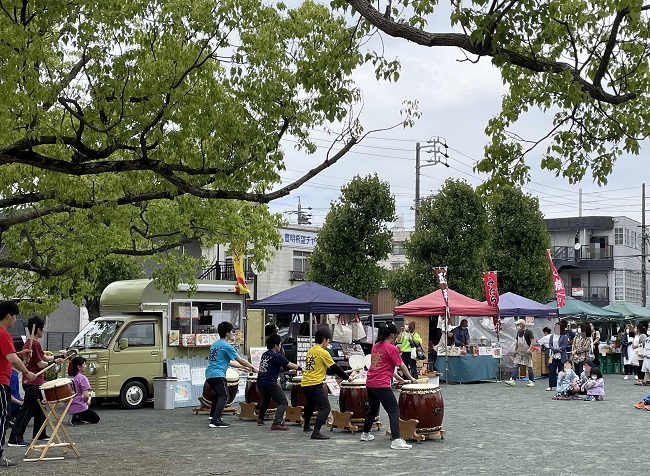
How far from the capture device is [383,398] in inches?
478

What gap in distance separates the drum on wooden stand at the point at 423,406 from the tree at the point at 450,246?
70.4 feet

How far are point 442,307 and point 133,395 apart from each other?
9.49m

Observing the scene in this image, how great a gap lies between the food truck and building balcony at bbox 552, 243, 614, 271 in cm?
4167

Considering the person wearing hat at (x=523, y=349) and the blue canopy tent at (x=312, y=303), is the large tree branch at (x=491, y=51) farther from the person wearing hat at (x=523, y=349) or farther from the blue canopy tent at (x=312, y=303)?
the person wearing hat at (x=523, y=349)

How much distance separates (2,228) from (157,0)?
6559 mm

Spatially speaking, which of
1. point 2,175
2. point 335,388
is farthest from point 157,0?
point 335,388

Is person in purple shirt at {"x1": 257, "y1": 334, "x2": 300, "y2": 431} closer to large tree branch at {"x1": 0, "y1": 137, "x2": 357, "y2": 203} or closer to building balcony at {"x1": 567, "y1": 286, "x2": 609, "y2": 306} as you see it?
large tree branch at {"x1": 0, "y1": 137, "x2": 357, "y2": 203}

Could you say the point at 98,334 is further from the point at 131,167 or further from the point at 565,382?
the point at 565,382

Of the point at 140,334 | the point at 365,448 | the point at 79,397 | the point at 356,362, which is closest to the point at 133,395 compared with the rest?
the point at 140,334

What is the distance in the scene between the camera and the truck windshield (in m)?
17.9

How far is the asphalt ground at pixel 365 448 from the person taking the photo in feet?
33.1

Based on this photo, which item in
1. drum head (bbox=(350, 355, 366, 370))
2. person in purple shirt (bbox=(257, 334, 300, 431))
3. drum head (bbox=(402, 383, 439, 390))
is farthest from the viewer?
drum head (bbox=(350, 355, 366, 370))

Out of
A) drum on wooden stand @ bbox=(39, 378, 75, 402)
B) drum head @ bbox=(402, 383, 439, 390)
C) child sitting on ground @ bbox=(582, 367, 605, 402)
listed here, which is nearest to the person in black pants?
drum head @ bbox=(402, 383, 439, 390)

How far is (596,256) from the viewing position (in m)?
58.2
